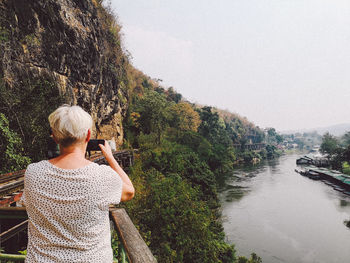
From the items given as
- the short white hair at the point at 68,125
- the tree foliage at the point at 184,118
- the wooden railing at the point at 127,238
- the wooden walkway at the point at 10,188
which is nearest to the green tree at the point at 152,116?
the tree foliage at the point at 184,118

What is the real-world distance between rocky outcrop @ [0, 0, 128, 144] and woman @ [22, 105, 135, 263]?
29.0ft

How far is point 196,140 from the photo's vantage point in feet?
89.0

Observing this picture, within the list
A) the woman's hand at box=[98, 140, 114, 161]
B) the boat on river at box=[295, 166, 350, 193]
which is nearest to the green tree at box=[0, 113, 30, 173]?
the woman's hand at box=[98, 140, 114, 161]

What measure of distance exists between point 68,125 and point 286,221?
20.1 m

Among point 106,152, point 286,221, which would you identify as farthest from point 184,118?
point 106,152

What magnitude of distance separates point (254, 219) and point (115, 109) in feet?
46.4

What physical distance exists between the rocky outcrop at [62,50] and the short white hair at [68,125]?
879cm

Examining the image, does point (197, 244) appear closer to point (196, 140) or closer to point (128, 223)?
point (128, 223)

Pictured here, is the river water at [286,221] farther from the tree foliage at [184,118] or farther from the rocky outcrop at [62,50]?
the rocky outcrop at [62,50]

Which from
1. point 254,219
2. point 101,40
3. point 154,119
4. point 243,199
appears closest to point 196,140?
point 154,119

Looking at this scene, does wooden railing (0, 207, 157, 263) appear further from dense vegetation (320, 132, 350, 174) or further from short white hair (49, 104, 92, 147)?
dense vegetation (320, 132, 350, 174)

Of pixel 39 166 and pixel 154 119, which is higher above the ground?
pixel 154 119

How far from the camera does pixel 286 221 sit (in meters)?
17.3

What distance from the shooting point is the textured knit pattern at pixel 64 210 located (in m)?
0.92
